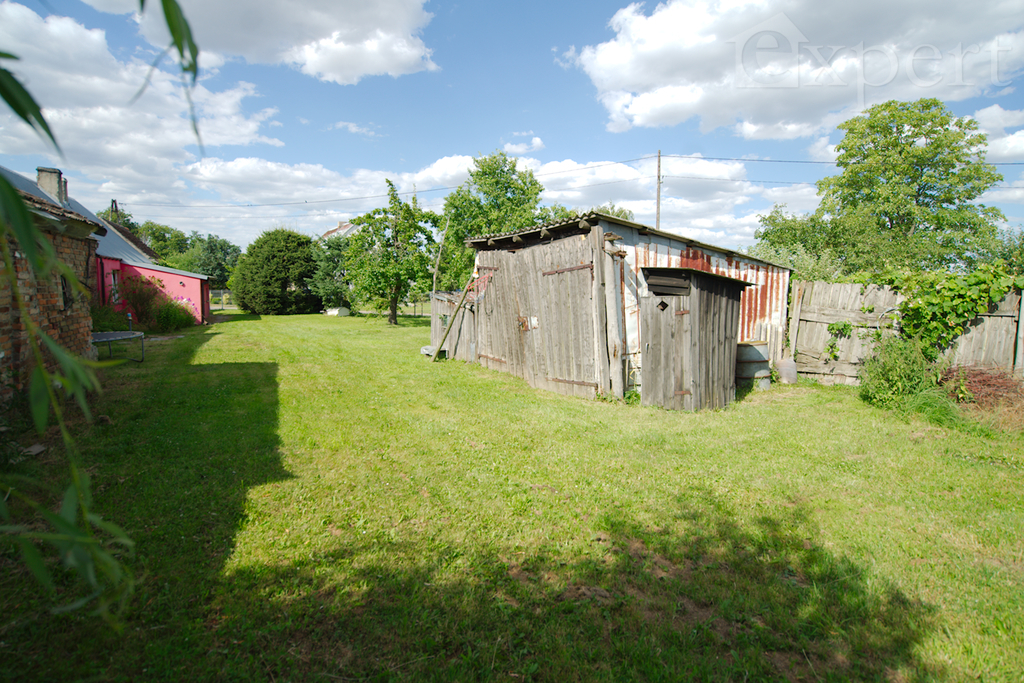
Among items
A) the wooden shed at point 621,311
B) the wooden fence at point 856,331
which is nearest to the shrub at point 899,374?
the wooden fence at point 856,331

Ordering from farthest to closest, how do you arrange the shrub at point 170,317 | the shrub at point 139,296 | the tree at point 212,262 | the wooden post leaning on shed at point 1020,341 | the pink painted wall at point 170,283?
the tree at point 212,262 → the shrub at point 170,317 → the shrub at point 139,296 → the pink painted wall at point 170,283 → the wooden post leaning on shed at point 1020,341

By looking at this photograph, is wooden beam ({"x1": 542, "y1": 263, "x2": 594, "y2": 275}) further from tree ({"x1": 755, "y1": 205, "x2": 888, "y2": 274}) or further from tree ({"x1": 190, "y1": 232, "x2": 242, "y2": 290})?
tree ({"x1": 190, "y1": 232, "x2": 242, "y2": 290})

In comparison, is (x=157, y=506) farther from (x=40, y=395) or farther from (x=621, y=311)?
(x=621, y=311)

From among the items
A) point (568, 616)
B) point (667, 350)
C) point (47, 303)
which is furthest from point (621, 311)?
point (47, 303)

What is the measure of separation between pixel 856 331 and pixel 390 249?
17749 mm

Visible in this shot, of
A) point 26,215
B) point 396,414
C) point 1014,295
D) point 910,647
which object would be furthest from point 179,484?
point 1014,295

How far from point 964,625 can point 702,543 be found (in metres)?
1.38

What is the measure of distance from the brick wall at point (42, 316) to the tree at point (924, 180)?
25.5 meters

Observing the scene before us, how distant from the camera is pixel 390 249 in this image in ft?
69.7

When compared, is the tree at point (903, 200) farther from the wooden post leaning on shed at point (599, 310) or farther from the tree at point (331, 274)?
the tree at point (331, 274)

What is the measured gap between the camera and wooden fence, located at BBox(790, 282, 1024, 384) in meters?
6.76

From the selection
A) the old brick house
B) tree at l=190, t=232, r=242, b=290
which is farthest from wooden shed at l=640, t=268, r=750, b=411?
tree at l=190, t=232, r=242, b=290

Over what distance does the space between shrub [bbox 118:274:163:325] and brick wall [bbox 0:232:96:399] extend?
5.89m

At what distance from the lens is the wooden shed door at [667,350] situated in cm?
676
